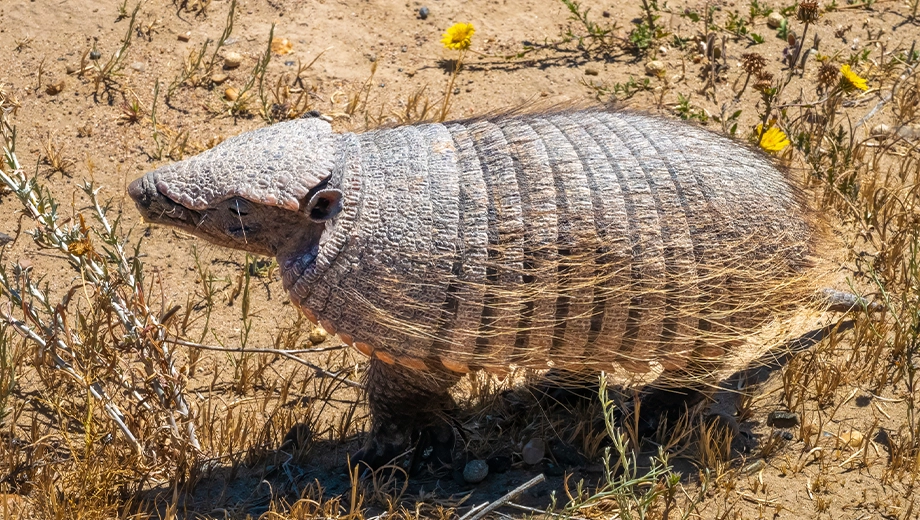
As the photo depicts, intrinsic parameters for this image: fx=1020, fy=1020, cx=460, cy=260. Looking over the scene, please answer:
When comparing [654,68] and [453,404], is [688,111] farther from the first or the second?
[453,404]

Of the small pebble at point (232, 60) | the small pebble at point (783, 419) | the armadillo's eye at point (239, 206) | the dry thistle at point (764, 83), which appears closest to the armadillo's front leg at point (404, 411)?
→ the armadillo's eye at point (239, 206)

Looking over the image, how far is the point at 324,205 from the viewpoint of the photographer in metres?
3.50

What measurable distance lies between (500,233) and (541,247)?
0.48 feet

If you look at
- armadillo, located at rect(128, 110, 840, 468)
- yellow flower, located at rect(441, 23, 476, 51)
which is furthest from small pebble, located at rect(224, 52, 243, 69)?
armadillo, located at rect(128, 110, 840, 468)

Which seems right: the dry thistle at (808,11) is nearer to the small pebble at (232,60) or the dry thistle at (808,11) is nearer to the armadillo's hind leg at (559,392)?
the armadillo's hind leg at (559,392)

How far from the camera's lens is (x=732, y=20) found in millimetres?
6984

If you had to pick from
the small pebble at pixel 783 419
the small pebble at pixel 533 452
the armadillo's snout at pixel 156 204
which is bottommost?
the small pebble at pixel 533 452

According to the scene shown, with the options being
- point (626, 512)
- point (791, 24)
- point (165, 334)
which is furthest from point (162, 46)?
point (626, 512)

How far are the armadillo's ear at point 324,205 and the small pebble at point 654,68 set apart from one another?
3.67m

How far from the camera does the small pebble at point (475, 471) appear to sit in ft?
13.7

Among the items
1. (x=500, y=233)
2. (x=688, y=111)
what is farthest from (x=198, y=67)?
(x=500, y=233)

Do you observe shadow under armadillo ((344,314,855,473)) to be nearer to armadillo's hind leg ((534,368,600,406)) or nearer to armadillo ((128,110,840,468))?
armadillo's hind leg ((534,368,600,406))

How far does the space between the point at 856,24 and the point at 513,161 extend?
4.63 metres

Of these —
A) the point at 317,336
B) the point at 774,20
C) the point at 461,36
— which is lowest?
the point at 317,336
